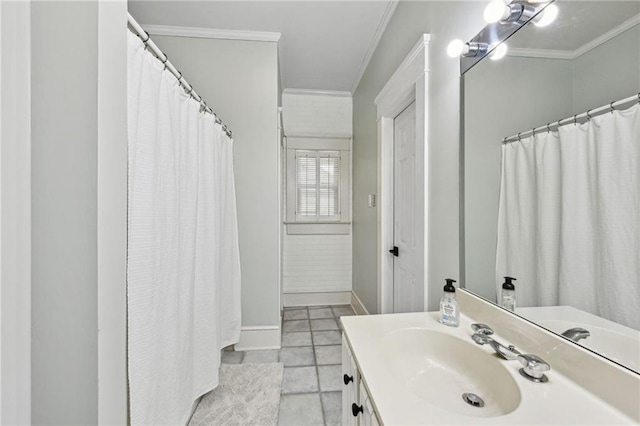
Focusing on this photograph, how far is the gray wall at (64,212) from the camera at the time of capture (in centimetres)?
58

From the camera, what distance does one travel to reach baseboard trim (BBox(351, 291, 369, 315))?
2818mm

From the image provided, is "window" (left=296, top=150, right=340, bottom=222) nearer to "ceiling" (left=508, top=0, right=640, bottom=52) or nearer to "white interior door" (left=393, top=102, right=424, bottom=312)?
"white interior door" (left=393, top=102, right=424, bottom=312)

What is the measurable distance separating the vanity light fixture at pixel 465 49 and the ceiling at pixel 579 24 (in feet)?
0.51

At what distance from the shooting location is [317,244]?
3.39m

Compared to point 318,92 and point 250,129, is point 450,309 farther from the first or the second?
point 318,92

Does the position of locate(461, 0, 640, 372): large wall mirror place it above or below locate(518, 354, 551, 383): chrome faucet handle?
above

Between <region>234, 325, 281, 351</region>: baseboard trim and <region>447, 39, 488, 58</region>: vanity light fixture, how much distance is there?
230cm

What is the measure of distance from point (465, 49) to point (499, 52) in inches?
5.2

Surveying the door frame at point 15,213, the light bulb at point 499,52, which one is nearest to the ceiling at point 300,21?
the light bulb at point 499,52

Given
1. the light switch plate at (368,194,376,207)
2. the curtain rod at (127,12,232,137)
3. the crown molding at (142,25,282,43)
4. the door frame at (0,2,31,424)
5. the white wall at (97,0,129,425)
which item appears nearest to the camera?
the door frame at (0,2,31,424)

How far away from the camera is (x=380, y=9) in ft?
6.52

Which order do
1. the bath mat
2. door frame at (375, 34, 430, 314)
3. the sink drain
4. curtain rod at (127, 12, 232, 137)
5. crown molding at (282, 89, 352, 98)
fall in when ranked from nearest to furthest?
the sink drain
curtain rod at (127, 12, 232, 137)
the bath mat
door frame at (375, 34, 430, 314)
crown molding at (282, 89, 352, 98)

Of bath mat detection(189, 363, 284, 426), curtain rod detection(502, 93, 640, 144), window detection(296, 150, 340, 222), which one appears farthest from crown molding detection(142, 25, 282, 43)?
bath mat detection(189, 363, 284, 426)

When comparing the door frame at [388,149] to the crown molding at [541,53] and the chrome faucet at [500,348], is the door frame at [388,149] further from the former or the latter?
the chrome faucet at [500,348]
